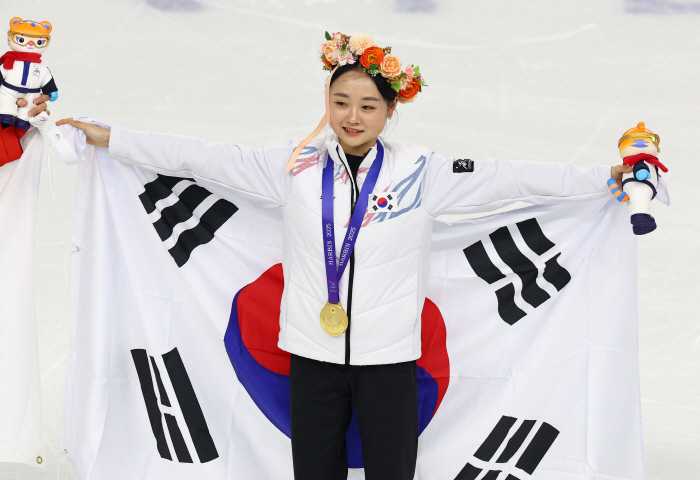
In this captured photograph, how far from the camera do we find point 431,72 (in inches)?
199

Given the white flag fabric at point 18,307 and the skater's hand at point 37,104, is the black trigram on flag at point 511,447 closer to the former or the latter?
the white flag fabric at point 18,307

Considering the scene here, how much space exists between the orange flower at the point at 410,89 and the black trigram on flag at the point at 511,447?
123 cm

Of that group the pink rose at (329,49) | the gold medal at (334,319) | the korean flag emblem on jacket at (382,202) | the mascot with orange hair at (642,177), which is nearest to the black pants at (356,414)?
the gold medal at (334,319)

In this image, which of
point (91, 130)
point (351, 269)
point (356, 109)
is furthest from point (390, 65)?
point (91, 130)

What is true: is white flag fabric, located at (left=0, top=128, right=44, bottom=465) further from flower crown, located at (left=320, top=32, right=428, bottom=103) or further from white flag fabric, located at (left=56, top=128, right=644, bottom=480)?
flower crown, located at (left=320, top=32, right=428, bottom=103)

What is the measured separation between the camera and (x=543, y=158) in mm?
4840

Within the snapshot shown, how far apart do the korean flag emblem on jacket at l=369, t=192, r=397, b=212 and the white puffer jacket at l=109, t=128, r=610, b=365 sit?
0.01 m

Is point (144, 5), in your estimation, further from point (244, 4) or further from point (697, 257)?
point (697, 257)

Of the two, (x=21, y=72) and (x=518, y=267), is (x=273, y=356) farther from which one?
→ (x=21, y=72)

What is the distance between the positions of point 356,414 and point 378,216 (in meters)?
0.64

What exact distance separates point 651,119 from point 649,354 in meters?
1.63

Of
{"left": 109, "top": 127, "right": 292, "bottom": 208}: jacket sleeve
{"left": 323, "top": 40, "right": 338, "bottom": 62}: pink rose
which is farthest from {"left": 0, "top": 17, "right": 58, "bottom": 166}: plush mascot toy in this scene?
{"left": 323, "top": 40, "right": 338, "bottom": 62}: pink rose

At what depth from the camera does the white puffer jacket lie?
7.93 ft

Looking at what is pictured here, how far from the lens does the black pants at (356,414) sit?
8.14ft
